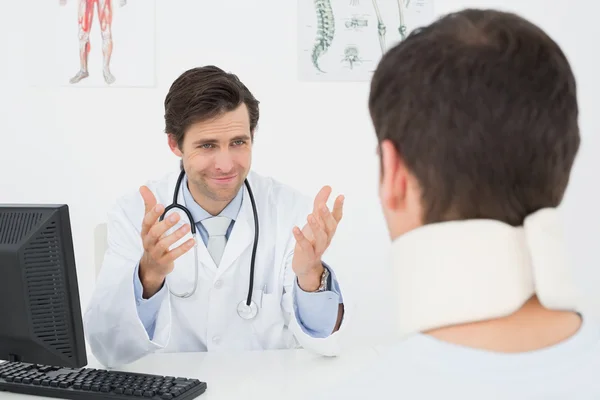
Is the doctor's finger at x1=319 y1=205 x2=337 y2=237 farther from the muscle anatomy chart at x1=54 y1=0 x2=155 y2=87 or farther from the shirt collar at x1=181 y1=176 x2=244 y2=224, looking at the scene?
Result: the muscle anatomy chart at x1=54 y1=0 x2=155 y2=87

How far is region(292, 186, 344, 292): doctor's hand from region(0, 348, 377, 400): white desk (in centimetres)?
19

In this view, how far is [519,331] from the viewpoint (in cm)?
71

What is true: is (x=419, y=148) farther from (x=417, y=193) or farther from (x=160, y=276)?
(x=160, y=276)

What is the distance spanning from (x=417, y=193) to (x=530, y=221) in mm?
115

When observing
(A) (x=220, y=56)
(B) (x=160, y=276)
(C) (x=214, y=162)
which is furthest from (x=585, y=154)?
(B) (x=160, y=276)

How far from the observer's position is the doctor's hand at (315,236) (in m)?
1.61

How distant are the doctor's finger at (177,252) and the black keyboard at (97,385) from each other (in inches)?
9.9

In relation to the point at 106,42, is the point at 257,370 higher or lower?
lower

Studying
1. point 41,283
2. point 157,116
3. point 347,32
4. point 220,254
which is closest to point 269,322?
point 220,254

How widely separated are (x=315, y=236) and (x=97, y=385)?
0.56m

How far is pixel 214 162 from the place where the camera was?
196 centimetres

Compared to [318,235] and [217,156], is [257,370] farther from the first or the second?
[217,156]

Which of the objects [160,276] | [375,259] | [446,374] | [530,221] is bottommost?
[375,259]

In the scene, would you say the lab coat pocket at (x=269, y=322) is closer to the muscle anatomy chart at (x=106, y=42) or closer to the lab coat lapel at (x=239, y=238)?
the lab coat lapel at (x=239, y=238)
